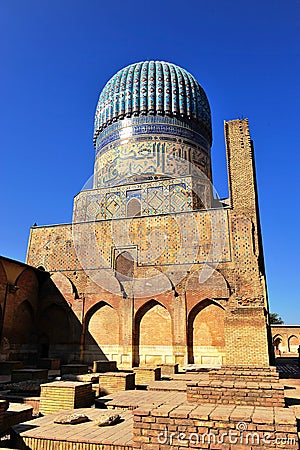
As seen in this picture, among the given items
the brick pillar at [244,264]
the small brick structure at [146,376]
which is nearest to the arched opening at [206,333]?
the brick pillar at [244,264]

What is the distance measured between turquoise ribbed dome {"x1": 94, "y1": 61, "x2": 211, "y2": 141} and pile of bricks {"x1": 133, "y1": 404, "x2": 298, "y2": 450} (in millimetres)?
19132

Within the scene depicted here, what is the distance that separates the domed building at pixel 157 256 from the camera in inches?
460

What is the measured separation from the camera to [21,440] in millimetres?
3691

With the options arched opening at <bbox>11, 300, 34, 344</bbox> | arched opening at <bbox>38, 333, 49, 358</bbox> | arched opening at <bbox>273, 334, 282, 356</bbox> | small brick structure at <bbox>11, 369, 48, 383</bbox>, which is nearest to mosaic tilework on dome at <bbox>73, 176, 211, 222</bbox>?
arched opening at <bbox>11, 300, 34, 344</bbox>

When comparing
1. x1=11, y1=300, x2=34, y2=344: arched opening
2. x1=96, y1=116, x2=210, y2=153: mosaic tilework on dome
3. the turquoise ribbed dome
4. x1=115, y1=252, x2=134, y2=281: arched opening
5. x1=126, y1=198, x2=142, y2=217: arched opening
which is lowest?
x1=11, y1=300, x2=34, y2=344: arched opening

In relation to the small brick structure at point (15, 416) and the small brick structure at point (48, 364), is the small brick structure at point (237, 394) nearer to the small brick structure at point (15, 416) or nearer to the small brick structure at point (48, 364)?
the small brick structure at point (15, 416)

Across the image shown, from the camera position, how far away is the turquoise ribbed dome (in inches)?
812

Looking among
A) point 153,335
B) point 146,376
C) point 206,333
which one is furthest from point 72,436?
point 153,335

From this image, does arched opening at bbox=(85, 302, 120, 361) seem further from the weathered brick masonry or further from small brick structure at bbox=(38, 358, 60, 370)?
small brick structure at bbox=(38, 358, 60, 370)

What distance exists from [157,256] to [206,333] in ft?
11.6

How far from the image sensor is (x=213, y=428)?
274 centimetres

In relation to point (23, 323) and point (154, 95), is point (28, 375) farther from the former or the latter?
point (154, 95)

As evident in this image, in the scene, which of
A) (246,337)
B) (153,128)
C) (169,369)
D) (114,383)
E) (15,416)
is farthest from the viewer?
(153,128)

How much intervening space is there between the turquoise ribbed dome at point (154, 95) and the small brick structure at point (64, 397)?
1719cm
